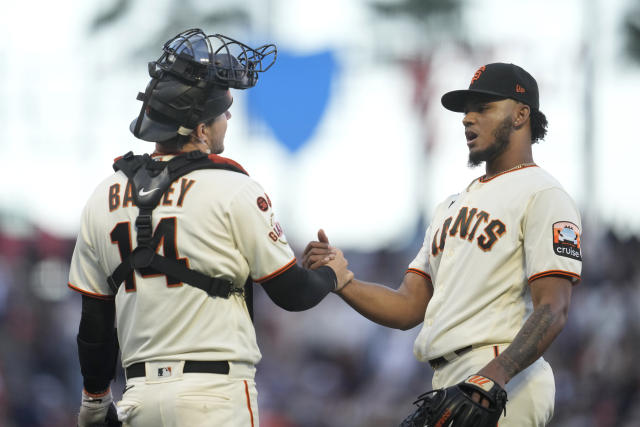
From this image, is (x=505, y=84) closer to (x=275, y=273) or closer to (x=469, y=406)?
(x=275, y=273)

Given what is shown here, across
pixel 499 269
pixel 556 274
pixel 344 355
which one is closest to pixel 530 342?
pixel 556 274

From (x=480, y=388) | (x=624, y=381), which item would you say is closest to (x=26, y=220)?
(x=624, y=381)

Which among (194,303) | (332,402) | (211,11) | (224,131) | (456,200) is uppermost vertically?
(211,11)

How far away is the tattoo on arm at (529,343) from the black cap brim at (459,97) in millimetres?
1268

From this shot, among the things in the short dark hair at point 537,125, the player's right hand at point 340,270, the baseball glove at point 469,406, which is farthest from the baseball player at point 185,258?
the short dark hair at point 537,125

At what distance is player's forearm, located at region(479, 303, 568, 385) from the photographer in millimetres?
4383

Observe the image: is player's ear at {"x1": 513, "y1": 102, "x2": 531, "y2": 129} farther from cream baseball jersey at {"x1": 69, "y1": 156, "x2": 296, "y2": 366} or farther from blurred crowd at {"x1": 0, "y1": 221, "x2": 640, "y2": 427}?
blurred crowd at {"x1": 0, "y1": 221, "x2": 640, "y2": 427}

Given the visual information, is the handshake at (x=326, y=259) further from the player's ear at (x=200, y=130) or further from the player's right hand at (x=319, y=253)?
the player's ear at (x=200, y=130)

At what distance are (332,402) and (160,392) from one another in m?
7.85

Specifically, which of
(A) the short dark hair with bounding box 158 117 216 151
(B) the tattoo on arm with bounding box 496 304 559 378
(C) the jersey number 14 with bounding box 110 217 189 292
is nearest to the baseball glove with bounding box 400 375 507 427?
(B) the tattoo on arm with bounding box 496 304 559 378

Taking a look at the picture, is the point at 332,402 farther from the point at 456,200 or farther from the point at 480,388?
the point at 480,388

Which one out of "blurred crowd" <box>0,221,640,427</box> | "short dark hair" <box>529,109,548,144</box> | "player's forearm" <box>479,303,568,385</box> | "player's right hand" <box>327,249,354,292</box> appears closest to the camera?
"player's forearm" <box>479,303,568,385</box>

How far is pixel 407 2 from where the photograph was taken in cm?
1792

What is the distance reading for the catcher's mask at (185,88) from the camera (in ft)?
15.2
